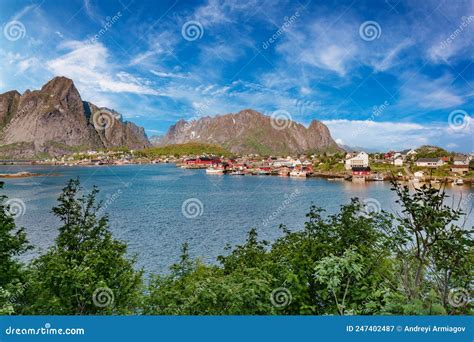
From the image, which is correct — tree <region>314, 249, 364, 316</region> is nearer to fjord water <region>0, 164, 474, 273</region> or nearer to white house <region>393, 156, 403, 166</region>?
fjord water <region>0, 164, 474, 273</region>

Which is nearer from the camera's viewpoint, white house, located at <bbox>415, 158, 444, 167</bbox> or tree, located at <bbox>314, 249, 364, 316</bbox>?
tree, located at <bbox>314, 249, 364, 316</bbox>

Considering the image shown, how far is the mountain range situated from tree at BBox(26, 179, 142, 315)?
6.50ft

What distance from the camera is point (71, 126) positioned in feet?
61.1

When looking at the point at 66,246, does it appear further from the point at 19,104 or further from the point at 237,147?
the point at 237,147

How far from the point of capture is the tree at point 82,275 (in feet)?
8.55

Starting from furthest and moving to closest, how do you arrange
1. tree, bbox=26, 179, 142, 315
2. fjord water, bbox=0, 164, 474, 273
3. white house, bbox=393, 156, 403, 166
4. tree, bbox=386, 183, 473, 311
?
fjord water, bbox=0, 164, 474, 273 < white house, bbox=393, 156, 403, 166 < tree, bbox=26, 179, 142, 315 < tree, bbox=386, 183, 473, 311

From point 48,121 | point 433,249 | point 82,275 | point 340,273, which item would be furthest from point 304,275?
point 48,121

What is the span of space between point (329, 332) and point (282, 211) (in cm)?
1101

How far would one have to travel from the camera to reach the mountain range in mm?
5852

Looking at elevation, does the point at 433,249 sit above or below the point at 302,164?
below

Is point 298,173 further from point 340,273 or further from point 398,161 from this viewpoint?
point 340,273

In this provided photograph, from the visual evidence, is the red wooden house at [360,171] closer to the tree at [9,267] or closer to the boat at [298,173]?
the boat at [298,173]

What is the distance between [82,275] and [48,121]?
35.9 feet

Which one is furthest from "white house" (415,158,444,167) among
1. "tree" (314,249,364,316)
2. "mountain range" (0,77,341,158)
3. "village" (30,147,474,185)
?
"tree" (314,249,364,316)
